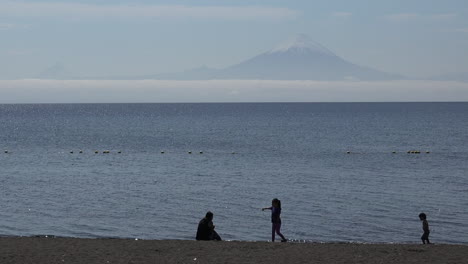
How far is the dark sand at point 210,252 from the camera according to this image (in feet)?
71.7

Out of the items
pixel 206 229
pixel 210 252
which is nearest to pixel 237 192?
pixel 206 229

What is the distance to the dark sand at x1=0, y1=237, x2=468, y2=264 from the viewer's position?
21.9m

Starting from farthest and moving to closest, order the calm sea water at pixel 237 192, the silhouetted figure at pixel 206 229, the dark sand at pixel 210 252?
1. the calm sea water at pixel 237 192
2. the silhouetted figure at pixel 206 229
3. the dark sand at pixel 210 252

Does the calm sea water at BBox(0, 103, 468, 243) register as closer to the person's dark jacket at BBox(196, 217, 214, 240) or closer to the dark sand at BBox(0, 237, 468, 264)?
the person's dark jacket at BBox(196, 217, 214, 240)

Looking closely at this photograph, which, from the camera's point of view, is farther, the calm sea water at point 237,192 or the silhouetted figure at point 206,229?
the calm sea water at point 237,192

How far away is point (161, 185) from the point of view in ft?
180

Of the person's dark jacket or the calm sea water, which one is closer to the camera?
the person's dark jacket

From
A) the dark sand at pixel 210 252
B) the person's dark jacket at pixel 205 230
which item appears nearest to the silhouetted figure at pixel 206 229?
the person's dark jacket at pixel 205 230

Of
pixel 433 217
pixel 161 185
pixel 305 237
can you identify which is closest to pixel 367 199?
pixel 433 217

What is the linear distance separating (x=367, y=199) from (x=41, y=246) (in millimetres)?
26882

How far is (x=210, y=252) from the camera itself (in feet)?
75.5

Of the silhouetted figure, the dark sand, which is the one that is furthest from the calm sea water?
the dark sand

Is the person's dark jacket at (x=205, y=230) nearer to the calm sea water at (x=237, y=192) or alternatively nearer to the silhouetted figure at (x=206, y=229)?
the silhouetted figure at (x=206, y=229)

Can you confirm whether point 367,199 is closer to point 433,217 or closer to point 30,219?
point 433,217
